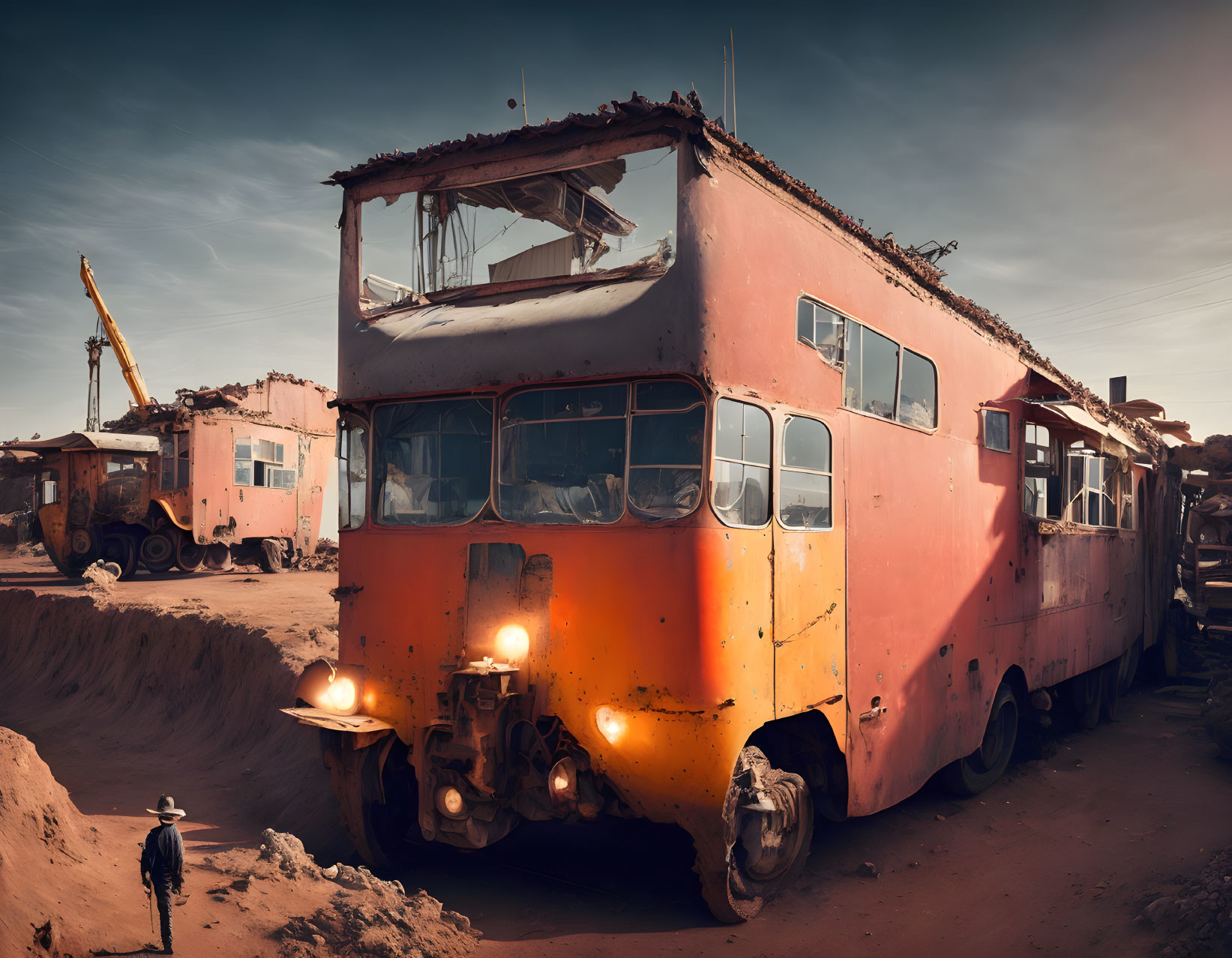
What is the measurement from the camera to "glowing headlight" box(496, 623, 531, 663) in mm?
5484

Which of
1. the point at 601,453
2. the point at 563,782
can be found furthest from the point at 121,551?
the point at 601,453

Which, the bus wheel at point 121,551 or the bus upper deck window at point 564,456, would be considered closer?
the bus upper deck window at point 564,456

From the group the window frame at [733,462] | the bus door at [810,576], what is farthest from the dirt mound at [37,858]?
the bus door at [810,576]

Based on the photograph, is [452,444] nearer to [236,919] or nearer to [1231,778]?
[236,919]

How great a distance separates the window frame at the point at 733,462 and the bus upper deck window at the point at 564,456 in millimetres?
555

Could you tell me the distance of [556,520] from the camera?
5.50m

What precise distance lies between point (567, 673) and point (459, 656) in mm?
770

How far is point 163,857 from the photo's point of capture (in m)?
4.13

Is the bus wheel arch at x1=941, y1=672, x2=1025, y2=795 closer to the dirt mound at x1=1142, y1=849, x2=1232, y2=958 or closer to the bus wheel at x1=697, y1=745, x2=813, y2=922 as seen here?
the dirt mound at x1=1142, y1=849, x2=1232, y2=958

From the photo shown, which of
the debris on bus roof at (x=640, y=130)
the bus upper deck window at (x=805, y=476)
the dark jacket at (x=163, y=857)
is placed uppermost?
the debris on bus roof at (x=640, y=130)

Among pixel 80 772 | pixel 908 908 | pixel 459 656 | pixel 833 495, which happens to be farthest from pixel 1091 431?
pixel 80 772

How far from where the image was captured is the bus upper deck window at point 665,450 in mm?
5094

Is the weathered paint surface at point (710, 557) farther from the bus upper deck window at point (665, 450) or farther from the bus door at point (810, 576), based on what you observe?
the bus upper deck window at point (665, 450)

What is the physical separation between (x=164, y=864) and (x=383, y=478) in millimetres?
2787
